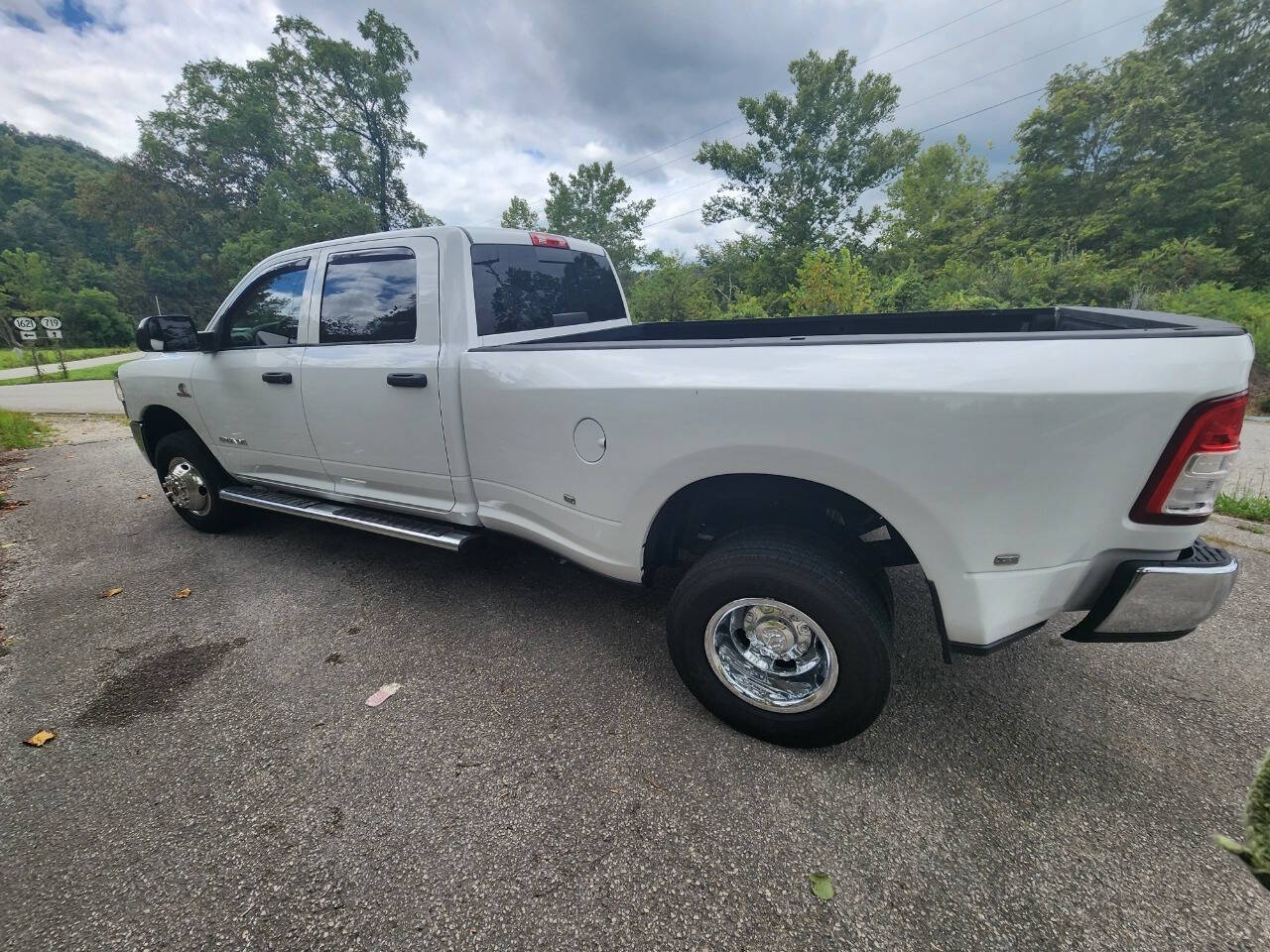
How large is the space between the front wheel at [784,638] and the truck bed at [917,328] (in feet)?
2.54

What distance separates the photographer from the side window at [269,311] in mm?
3291

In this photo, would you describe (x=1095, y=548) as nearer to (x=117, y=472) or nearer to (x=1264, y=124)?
(x=117, y=472)

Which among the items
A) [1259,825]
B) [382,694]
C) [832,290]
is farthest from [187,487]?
[832,290]

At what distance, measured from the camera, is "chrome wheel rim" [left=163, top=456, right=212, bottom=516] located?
412 centimetres

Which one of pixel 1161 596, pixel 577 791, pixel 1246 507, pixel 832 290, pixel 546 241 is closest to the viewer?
pixel 1161 596

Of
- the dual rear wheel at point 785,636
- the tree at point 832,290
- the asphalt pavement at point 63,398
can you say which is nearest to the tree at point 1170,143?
the tree at point 832,290

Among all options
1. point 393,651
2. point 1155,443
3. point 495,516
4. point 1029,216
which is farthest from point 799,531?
point 1029,216

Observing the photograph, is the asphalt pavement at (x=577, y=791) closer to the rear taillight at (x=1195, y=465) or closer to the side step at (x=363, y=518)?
the side step at (x=363, y=518)

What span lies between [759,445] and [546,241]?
223 centimetres

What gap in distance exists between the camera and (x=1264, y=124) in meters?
16.4

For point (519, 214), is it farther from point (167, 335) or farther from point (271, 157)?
point (167, 335)

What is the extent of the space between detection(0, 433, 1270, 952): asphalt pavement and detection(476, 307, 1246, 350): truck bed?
1.54 meters

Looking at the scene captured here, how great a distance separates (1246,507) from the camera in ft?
14.0

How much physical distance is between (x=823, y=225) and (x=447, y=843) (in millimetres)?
29128
